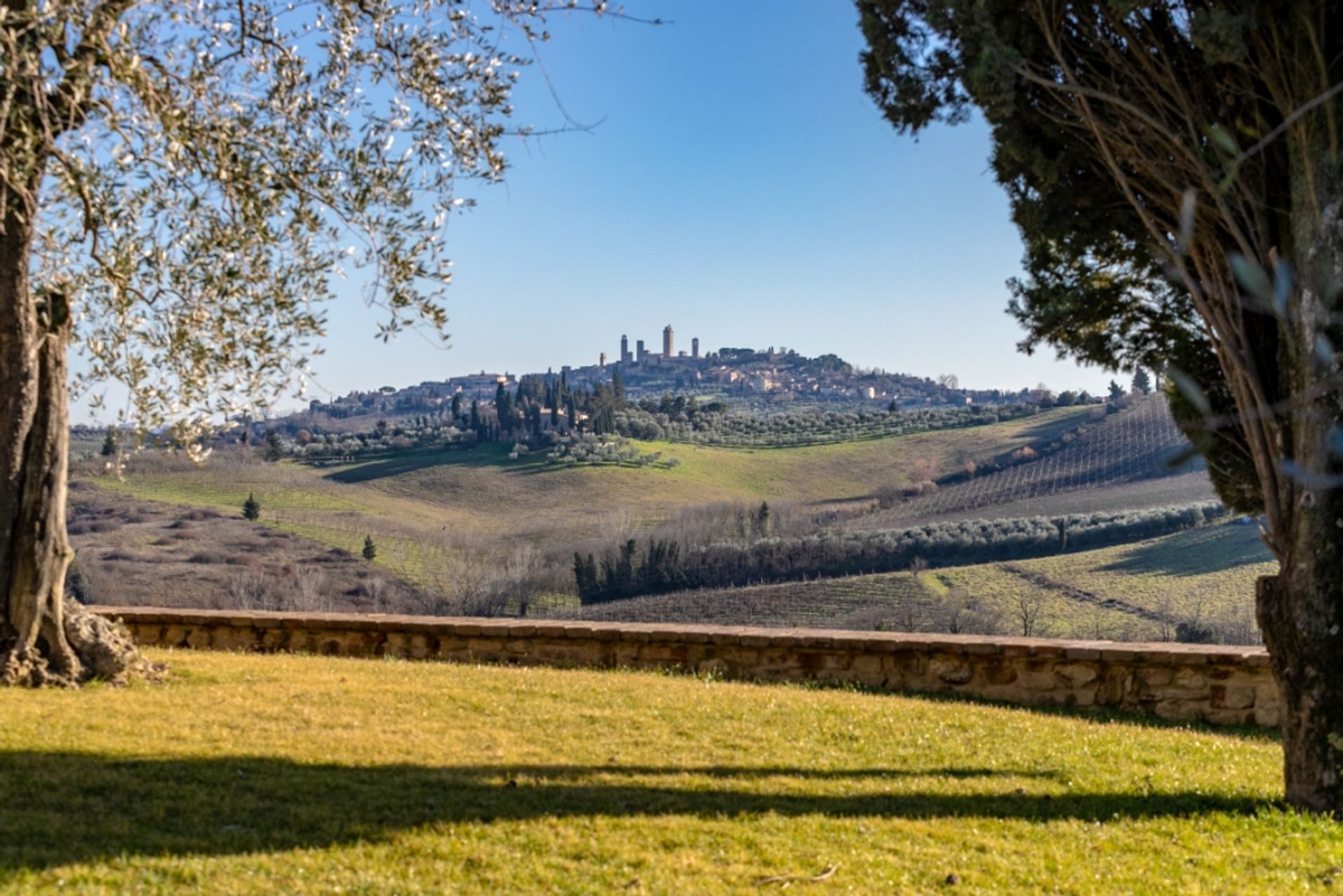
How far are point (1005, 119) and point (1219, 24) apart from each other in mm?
1659

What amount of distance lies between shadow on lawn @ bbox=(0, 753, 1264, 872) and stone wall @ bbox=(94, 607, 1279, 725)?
2.98 m

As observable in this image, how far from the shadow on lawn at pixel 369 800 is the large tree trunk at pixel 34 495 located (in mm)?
2574

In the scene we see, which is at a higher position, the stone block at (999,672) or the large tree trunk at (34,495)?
the large tree trunk at (34,495)

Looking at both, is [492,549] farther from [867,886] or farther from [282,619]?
[867,886]

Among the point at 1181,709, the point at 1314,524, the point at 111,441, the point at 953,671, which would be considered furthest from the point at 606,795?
the point at 111,441

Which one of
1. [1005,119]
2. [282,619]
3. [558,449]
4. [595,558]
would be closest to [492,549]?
[595,558]

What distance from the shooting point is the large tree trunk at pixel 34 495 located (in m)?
8.16

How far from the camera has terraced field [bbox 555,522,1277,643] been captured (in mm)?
40688

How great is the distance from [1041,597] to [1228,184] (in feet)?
142

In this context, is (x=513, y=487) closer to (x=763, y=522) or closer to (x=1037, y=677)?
(x=763, y=522)

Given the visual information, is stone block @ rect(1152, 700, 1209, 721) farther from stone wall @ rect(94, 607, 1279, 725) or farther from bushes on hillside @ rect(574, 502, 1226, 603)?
bushes on hillside @ rect(574, 502, 1226, 603)

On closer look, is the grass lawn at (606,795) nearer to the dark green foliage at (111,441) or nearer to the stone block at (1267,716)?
the stone block at (1267,716)

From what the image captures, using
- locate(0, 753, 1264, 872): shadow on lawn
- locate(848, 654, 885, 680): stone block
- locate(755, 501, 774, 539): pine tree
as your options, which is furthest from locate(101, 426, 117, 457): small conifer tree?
locate(755, 501, 774, 539): pine tree

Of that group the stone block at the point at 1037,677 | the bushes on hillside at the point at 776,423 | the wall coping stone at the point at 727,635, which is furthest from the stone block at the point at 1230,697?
the bushes on hillside at the point at 776,423
